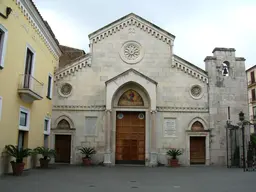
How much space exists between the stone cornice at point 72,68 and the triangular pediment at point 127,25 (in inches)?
66.6

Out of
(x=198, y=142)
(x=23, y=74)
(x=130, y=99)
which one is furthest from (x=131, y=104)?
(x=23, y=74)

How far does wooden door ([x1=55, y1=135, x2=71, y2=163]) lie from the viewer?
20.3 meters

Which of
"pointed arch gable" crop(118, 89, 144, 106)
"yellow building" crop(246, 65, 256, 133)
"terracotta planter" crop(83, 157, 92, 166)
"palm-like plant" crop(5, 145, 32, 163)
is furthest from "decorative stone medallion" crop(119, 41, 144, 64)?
"yellow building" crop(246, 65, 256, 133)

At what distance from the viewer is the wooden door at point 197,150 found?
20.4 metres

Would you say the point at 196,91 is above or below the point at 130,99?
above

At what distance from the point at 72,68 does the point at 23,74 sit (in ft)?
23.4

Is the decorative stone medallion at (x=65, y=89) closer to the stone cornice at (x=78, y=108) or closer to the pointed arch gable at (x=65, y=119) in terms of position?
the stone cornice at (x=78, y=108)

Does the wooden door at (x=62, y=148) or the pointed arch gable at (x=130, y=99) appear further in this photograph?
the pointed arch gable at (x=130, y=99)

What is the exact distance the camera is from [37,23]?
54.8 feet

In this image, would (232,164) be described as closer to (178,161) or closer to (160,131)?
(178,161)

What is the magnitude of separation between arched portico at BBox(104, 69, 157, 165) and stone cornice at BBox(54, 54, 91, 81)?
8.71 feet

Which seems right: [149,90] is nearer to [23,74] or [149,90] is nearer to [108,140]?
[108,140]

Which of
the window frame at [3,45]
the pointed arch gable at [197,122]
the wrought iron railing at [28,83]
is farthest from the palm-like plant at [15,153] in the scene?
the pointed arch gable at [197,122]

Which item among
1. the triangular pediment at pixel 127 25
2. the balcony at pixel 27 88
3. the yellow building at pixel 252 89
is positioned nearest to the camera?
the balcony at pixel 27 88
